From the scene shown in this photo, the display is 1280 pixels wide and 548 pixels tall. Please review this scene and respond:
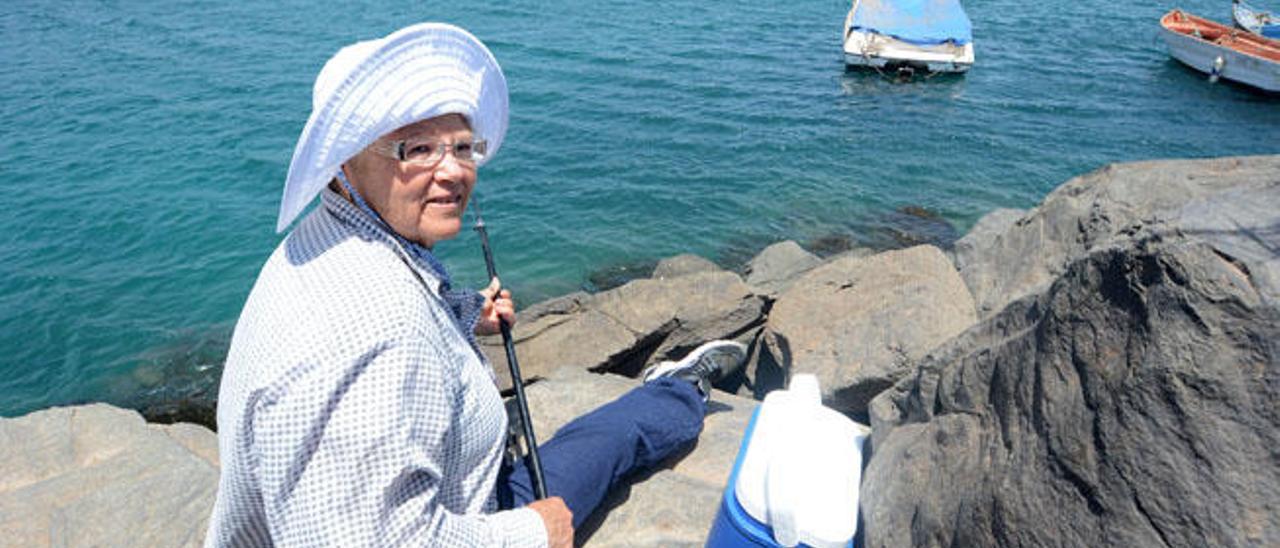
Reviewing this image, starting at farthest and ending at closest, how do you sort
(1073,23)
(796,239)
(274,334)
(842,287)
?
(1073,23) → (796,239) → (842,287) → (274,334)

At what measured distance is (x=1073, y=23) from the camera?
87.8ft

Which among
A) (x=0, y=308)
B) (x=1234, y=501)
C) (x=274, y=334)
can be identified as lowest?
(x=0, y=308)

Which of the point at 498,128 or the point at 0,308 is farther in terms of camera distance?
the point at 0,308

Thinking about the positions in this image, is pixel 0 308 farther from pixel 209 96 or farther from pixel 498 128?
pixel 498 128

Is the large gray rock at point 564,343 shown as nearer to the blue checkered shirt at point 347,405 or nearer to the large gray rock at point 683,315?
the large gray rock at point 683,315

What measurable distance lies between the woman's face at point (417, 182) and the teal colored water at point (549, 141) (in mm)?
8426

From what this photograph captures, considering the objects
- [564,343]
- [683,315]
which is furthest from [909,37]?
[564,343]

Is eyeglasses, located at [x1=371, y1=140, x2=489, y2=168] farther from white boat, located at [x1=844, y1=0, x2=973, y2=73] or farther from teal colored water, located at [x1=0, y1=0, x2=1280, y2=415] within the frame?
white boat, located at [x1=844, y1=0, x2=973, y2=73]

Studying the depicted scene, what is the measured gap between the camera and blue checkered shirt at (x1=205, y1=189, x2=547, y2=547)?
198cm

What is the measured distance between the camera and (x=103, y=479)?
4941mm

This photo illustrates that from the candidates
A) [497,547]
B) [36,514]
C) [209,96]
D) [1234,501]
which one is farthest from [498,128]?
[209,96]

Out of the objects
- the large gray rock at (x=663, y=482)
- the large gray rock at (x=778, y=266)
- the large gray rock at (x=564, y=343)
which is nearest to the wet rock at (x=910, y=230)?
the large gray rock at (x=778, y=266)

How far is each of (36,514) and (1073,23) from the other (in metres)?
29.5

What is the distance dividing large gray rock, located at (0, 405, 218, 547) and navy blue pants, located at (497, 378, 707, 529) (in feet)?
6.68
